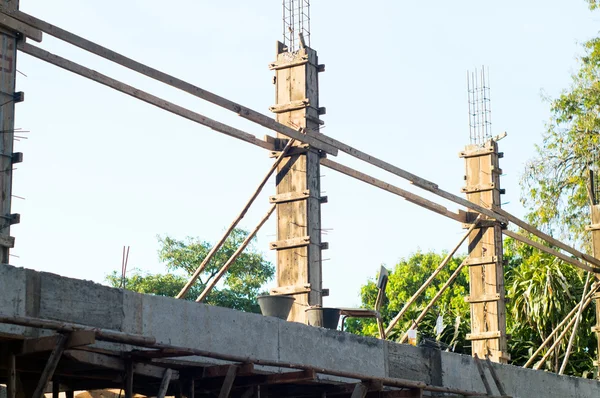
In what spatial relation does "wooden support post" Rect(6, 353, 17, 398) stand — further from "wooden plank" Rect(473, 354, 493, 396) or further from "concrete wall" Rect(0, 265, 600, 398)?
"wooden plank" Rect(473, 354, 493, 396)

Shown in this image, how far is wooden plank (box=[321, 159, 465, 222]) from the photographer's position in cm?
1484

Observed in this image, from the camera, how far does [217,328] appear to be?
1001 centimetres

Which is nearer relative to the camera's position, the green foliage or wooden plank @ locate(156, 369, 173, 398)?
wooden plank @ locate(156, 369, 173, 398)

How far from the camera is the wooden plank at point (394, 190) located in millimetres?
14838

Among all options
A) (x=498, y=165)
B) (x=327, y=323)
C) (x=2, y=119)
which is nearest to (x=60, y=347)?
(x=2, y=119)

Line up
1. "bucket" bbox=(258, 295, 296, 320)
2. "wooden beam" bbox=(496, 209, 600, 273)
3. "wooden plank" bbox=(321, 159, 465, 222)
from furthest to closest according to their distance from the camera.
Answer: "wooden beam" bbox=(496, 209, 600, 273) < "wooden plank" bbox=(321, 159, 465, 222) < "bucket" bbox=(258, 295, 296, 320)

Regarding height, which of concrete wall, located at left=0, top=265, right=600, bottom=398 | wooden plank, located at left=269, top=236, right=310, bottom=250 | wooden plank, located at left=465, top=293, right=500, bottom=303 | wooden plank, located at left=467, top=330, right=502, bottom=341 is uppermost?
wooden plank, located at left=269, top=236, right=310, bottom=250

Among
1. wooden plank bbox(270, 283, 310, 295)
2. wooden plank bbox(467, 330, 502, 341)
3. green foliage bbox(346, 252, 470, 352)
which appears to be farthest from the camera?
green foliage bbox(346, 252, 470, 352)

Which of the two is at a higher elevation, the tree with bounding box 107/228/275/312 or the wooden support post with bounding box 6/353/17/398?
the tree with bounding box 107/228/275/312

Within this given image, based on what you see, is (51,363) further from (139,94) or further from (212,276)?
(212,276)

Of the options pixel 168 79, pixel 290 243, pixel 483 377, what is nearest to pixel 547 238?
pixel 483 377

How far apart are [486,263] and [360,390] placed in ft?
25.9

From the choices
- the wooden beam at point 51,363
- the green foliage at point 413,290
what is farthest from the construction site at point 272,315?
the green foliage at point 413,290

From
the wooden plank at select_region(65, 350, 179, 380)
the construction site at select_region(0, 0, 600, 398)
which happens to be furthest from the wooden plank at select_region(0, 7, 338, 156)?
the wooden plank at select_region(65, 350, 179, 380)
